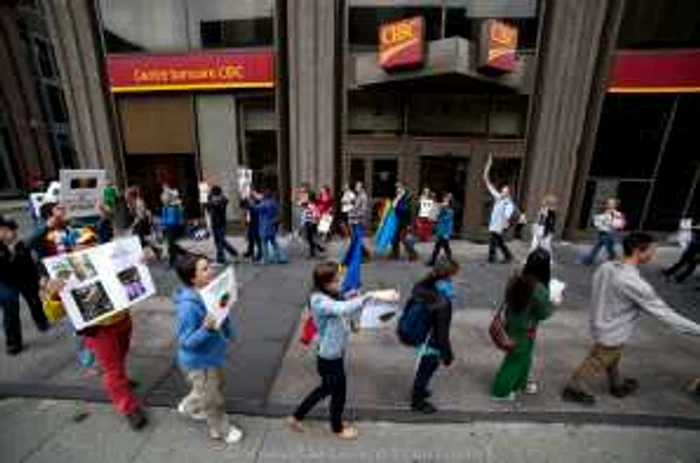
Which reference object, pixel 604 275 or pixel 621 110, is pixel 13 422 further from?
pixel 621 110

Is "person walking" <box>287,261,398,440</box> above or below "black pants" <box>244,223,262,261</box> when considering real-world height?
above

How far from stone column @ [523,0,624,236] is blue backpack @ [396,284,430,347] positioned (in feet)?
28.2

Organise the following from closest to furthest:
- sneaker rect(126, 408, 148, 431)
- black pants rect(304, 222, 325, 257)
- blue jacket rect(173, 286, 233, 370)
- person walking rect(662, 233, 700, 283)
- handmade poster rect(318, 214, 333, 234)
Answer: blue jacket rect(173, 286, 233, 370) < sneaker rect(126, 408, 148, 431) < person walking rect(662, 233, 700, 283) < black pants rect(304, 222, 325, 257) < handmade poster rect(318, 214, 333, 234)

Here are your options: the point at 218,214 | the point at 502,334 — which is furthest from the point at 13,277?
the point at 502,334

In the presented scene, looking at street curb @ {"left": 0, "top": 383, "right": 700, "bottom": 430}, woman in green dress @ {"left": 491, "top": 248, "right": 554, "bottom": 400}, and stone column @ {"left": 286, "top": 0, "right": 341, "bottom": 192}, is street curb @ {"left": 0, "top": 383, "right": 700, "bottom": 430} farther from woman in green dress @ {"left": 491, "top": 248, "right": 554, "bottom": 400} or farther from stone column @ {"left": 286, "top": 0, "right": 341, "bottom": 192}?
stone column @ {"left": 286, "top": 0, "right": 341, "bottom": 192}

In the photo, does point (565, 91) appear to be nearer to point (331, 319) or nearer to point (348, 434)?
point (331, 319)

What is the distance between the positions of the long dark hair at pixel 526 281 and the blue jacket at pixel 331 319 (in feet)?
4.91

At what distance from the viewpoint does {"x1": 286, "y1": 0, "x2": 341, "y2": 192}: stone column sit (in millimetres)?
10289

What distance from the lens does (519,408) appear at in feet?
14.1

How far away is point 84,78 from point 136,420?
10833mm

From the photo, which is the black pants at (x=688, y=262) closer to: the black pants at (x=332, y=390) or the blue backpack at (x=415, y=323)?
the blue backpack at (x=415, y=323)

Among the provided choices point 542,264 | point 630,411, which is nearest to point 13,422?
point 542,264

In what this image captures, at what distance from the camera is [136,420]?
3947 millimetres

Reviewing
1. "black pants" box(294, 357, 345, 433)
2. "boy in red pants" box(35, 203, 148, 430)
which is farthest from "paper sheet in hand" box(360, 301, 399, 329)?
"boy in red pants" box(35, 203, 148, 430)
